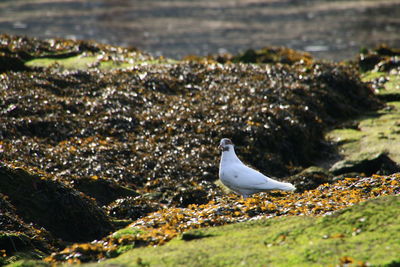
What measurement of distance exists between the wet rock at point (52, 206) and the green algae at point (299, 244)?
147 inches

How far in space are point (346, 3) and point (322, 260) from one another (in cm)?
7253

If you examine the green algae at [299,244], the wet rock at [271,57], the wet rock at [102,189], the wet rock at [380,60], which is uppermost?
the wet rock at [271,57]

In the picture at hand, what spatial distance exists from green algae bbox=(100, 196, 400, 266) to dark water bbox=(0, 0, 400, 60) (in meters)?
39.1

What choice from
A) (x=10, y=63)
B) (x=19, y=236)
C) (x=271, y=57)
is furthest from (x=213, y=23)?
(x=19, y=236)

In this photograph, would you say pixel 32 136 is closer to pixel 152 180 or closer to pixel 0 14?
pixel 152 180

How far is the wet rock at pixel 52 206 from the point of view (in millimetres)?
13008

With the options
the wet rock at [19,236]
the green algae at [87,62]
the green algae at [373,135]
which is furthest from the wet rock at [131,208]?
the green algae at [87,62]

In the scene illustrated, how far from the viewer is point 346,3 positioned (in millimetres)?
76000

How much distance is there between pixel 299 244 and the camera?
8.68 m

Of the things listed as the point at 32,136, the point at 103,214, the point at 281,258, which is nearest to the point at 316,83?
the point at 32,136

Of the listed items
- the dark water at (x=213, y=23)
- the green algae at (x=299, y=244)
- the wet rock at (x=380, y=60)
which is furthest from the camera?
the dark water at (x=213, y=23)

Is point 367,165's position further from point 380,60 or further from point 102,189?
point 380,60

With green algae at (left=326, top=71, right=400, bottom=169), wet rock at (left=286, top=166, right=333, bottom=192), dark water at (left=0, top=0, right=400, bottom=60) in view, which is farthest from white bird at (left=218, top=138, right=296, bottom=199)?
dark water at (left=0, top=0, right=400, bottom=60)

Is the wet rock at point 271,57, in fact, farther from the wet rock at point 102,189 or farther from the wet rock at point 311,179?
the wet rock at point 102,189
